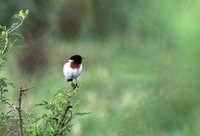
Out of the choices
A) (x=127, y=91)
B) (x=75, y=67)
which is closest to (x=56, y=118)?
(x=75, y=67)

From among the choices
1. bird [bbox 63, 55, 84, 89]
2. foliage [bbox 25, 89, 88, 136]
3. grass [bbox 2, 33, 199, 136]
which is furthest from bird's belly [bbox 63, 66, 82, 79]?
grass [bbox 2, 33, 199, 136]

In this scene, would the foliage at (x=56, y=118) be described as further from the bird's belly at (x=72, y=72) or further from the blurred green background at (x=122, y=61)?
the blurred green background at (x=122, y=61)

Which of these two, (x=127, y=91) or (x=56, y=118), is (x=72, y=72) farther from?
(x=127, y=91)

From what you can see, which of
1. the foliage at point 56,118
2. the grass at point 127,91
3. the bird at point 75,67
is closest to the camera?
the foliage at point 56,118

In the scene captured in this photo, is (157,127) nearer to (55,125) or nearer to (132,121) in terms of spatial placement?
(132,121)

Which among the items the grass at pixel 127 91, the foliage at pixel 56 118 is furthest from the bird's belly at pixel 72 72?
the grass at pixel 127 91

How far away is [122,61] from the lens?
3070 mm

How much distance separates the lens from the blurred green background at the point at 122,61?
2.75m

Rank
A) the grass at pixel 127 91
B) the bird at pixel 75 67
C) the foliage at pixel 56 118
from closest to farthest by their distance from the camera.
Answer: the foliage at pixel 56 118, the bird at pixel 75 67, the grass at pixel 127 91

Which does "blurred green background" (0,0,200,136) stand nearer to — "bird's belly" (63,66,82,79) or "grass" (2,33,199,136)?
"grass" (2,33,199,136)

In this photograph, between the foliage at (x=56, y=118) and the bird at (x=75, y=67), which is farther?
the bird at (x=75, y=67)

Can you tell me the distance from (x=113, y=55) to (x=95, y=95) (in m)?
0.24

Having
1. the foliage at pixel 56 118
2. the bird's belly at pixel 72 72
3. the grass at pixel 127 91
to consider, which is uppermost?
the grass at pixel 127 91

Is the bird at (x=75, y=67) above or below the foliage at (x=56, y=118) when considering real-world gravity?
above
